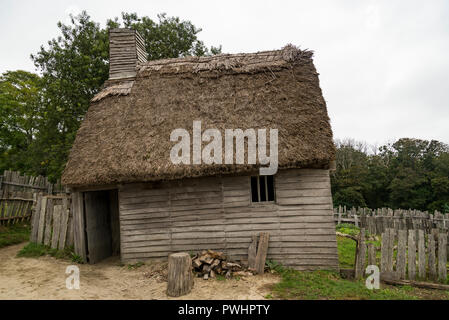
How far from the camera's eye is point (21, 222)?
11312mm

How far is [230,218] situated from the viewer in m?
7.31

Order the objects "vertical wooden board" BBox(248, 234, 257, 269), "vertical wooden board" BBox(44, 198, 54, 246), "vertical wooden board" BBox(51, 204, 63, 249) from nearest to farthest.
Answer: "vertical wooden board" BBox(248, 234, 257, 269) < "vertical wooden board" BBox(51, 204, 63, 249) < "vertical wooden board" BBox(44, 198, 54, 246)

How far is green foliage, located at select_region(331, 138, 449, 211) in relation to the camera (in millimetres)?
26578

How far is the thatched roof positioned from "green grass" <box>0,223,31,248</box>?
13.0ft

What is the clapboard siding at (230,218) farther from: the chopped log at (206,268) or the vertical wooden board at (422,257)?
the vertical wooden board at (422,257)

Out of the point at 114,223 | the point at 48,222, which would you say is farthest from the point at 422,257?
the point at 48,222

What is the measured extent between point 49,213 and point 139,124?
4.11 meters

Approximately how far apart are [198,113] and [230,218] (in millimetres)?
3292

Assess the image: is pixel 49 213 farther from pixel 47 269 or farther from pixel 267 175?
pixel 267 175

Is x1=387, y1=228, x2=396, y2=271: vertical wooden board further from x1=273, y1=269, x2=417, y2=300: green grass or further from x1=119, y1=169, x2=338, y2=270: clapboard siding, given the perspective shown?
x1=119, y1=169, x2=338, y2=270: clapboard siding

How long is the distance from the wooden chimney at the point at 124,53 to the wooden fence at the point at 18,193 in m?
5.73

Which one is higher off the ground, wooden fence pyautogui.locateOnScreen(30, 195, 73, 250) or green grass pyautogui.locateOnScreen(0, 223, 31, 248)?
wooden fence pyautogui.locateOnScreen(30, 195, 73, 250)

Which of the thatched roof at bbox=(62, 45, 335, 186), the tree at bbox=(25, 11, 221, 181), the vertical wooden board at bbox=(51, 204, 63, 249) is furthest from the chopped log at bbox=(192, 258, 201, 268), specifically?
the tree at bbox=(25, 11, 221, 181)

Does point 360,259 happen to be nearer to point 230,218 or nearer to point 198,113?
point 230,218
